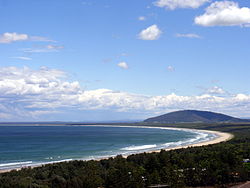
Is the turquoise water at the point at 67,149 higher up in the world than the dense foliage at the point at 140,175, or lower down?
lower down

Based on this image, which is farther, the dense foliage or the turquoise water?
the turquoise water

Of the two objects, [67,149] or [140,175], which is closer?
[140,175]

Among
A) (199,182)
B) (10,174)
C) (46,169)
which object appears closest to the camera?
(199,182)

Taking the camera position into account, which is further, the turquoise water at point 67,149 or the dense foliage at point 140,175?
the turquoise water at point 67,149

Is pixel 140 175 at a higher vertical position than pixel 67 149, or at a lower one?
higher

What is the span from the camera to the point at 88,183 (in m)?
36.0

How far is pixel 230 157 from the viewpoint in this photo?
159 ft

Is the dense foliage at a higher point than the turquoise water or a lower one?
higher

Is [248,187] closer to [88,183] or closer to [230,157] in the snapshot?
[230,157]

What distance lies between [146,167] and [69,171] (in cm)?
1073

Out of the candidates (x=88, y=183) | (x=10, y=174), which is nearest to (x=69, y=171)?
(x=10, y=174)

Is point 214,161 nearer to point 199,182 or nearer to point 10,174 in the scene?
point 199,182

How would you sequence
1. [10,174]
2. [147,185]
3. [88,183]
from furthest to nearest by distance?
[10,174], [147,185], [88,183]

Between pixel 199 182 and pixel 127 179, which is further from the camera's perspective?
pixel 199 182
